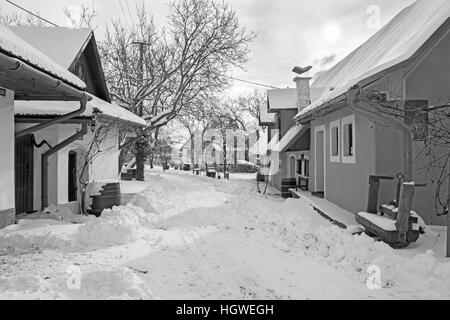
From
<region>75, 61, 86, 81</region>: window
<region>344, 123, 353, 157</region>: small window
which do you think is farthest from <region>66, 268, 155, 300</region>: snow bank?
<region>75, 61, 86, 81</region>: window

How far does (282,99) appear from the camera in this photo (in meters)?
18.0

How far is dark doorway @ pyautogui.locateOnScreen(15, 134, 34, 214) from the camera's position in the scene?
8406 millimetres

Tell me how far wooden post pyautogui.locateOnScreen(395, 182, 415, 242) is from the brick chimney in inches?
465

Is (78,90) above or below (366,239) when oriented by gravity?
above

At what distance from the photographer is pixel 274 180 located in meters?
20.4

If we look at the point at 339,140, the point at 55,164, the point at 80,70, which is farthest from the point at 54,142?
the point at 339,140

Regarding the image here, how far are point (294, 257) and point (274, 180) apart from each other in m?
15.0

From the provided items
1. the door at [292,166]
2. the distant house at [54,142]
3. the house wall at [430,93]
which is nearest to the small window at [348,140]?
the house wall at [430,93]

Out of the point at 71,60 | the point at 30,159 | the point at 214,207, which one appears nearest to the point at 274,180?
the point at 214,207

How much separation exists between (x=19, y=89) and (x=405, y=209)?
7.29 m

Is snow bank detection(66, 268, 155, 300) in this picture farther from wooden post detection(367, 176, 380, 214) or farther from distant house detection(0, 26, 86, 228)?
wooden post detection(367, 176, 380, 214)

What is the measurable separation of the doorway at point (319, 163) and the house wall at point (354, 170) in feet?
2.85

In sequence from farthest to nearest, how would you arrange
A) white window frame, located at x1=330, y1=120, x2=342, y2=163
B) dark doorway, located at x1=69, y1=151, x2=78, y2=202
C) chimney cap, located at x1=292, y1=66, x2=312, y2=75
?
chimney cap, located at x1=292, y1=66, x2=312, y2=75, dark doorway, located at x1=69, y1=151, x2=78, y2=202, white window frame, located at x1=330, y1=120, x2=342, y2=163

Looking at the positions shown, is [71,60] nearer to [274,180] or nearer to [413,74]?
[413,74]
